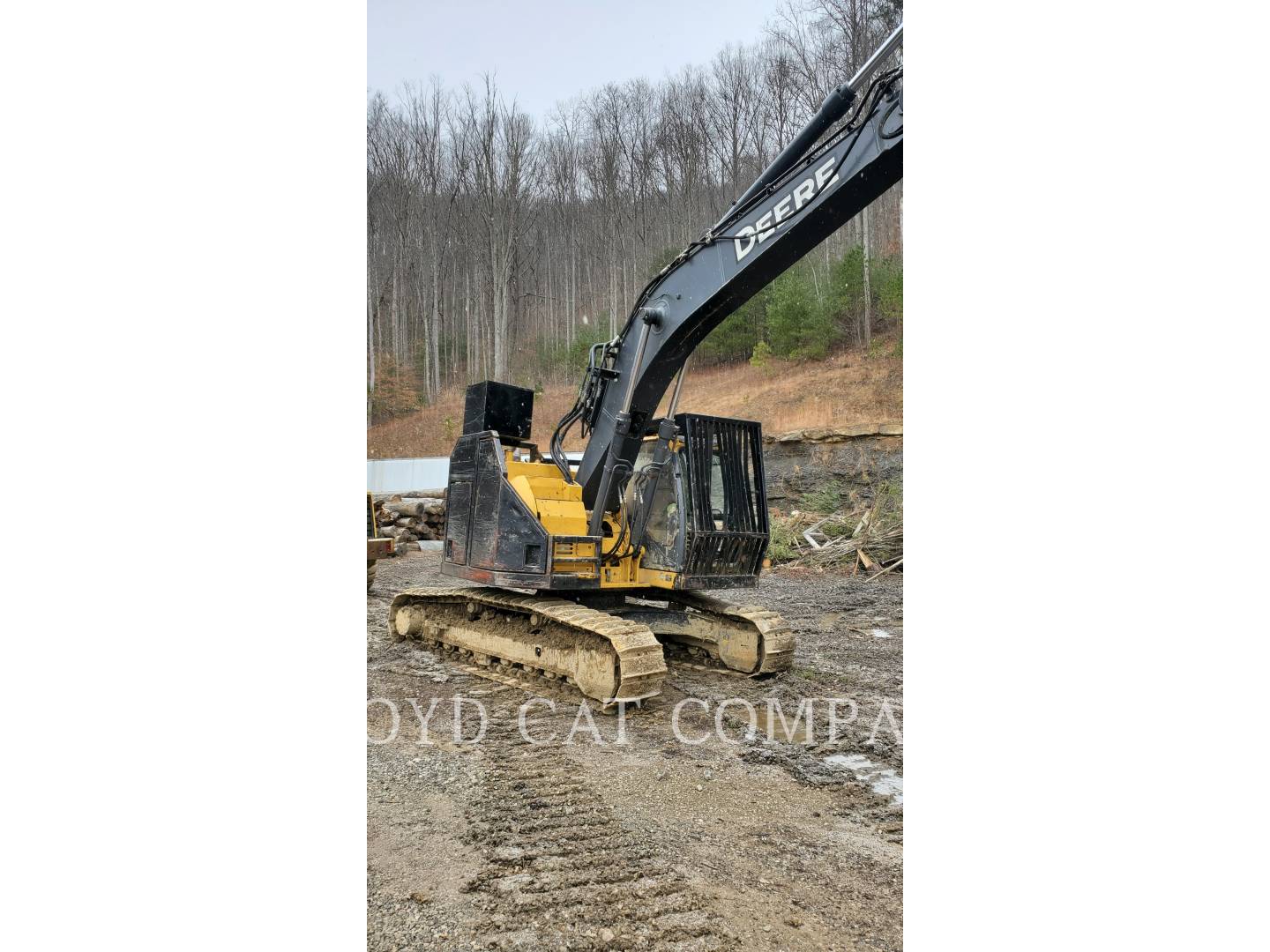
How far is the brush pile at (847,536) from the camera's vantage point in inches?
363

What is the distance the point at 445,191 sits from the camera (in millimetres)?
5102

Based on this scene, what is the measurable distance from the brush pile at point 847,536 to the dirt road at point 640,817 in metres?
4.49

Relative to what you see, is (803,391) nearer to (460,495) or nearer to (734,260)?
(734,260)

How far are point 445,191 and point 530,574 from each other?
2.64 meters

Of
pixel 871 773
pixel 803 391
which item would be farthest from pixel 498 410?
pixel 803 391

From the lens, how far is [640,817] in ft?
8.66

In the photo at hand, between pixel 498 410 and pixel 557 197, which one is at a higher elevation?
pixel 557 197

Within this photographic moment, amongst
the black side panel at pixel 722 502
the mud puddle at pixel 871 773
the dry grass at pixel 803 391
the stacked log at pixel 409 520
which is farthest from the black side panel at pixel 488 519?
the dry grass at pixel 803 391

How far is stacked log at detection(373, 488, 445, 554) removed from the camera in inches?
336

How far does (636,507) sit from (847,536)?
609cm

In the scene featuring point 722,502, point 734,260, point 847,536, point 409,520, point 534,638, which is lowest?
point 534,638

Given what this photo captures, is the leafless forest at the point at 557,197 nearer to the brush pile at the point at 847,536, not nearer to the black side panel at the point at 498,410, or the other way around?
the black side panel at the point at 498,410
